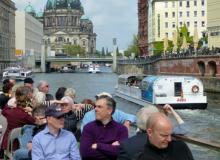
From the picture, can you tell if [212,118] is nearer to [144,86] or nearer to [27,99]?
[144,86]

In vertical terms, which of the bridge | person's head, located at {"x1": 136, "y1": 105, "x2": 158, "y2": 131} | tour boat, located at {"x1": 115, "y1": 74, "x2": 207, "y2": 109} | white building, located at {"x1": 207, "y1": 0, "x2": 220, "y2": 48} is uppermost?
white building, located at {"x1": 207, "y1": 0, "x2": 220, "y2": 48}

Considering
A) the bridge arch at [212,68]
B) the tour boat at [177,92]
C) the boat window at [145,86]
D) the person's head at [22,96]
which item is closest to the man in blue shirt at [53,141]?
the person's head at [22,96]

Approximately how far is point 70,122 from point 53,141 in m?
1.79

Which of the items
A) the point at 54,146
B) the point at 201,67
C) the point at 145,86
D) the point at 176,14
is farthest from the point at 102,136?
the point at 176,14

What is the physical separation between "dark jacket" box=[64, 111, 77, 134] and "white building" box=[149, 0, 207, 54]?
104028mm

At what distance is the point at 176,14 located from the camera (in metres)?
112

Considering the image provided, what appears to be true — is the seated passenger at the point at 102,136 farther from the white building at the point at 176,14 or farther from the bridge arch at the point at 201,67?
the white building at the point at 176,14

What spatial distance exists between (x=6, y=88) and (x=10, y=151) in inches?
104

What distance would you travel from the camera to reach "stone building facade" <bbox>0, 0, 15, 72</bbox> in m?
106

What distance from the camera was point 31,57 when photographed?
135 metres

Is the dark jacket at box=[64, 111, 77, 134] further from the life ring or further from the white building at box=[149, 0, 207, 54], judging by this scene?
the white building at box=[149, 0, 207, 54]

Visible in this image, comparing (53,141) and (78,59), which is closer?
(53,141)

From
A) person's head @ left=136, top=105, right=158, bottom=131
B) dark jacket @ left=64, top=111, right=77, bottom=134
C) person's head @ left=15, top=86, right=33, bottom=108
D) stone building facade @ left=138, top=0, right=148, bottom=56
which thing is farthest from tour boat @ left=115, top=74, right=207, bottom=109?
stone building facade @ left=138, top=0, right=148, bottom=56

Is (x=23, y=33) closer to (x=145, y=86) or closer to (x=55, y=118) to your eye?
(x=145, y=86)
